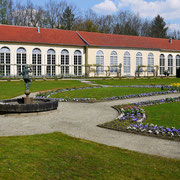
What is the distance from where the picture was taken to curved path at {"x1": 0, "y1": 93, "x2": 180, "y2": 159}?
6613 millimetres

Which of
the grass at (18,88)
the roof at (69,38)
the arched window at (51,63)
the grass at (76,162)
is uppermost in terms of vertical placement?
the roof at (69,38)

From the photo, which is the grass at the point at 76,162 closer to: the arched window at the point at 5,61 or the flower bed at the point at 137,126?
the flower bed at the point at 137,126

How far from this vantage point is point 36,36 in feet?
131

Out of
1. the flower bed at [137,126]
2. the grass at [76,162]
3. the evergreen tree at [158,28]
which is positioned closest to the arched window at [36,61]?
the flower bed at [137,126]

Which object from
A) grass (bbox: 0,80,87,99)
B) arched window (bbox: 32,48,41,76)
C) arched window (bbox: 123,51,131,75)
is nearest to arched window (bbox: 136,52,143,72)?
arched window (bbox: 123,51,131,75)

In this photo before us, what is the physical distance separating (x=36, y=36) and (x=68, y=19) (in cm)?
2412

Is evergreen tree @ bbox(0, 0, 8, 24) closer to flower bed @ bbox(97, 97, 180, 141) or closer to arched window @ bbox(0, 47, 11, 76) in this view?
arched window @ bbox(0, 47, 11, 76)

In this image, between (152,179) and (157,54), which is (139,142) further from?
(157,54)

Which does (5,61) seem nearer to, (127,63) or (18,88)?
(18,88)

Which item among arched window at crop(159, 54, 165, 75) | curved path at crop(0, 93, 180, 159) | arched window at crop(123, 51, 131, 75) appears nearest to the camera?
curved path at crop(0, 93, 180, 159)

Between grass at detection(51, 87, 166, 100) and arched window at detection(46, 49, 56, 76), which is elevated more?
arched window at detection(46, 49, 56, 76)

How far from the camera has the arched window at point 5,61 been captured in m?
36.8

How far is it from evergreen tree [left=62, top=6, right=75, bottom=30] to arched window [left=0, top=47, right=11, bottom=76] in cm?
2614

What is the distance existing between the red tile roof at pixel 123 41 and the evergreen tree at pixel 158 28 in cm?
2649
